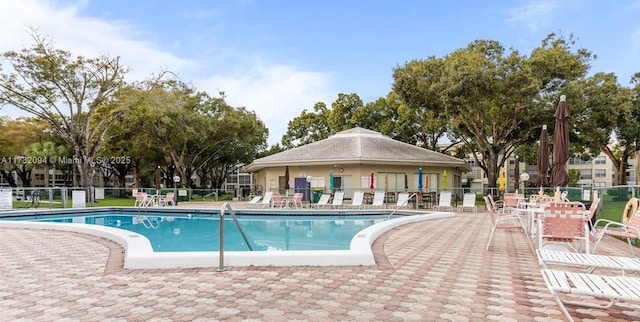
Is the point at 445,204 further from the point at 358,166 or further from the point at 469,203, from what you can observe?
the point at 358,166

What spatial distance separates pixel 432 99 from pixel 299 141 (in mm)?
18975

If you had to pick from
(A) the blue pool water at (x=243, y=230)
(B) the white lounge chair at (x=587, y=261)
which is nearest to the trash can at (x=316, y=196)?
(A) the blue pool water at (x=243, y=230)

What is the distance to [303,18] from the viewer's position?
46.0 feet

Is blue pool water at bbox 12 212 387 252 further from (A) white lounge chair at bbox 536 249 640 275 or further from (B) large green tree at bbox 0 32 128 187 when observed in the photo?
(B) large green tree at bbox 0 32 128 187

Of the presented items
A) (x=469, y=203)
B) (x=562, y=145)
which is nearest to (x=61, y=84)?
(x=469, y=203)

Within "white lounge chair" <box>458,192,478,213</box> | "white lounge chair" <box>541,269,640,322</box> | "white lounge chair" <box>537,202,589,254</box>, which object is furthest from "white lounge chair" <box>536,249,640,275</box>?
"white lounge chair" <box>458,192,478,213</box>

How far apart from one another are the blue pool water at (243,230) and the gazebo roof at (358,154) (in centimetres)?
694

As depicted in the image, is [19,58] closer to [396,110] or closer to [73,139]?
[73,139]

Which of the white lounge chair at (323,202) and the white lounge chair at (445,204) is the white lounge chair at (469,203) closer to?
the white lounge chair at (445,204)

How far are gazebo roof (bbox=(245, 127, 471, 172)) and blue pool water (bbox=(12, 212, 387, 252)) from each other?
273 inches

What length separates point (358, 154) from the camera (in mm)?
22281

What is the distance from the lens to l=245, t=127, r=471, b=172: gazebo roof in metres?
22.4

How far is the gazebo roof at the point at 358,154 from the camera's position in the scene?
73.6 ft

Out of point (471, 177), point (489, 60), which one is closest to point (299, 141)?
point (489, 60)
